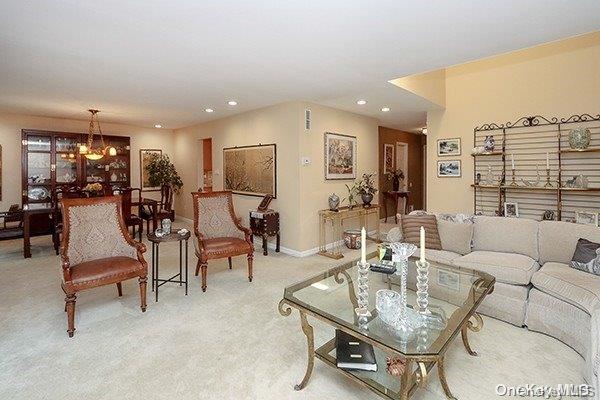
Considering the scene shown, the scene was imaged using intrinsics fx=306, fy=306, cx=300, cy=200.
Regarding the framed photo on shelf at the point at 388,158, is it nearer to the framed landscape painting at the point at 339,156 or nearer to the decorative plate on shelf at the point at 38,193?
the framed landscape painting at the point at 339,156

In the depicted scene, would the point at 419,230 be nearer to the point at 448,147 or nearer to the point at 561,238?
the point at 561,238

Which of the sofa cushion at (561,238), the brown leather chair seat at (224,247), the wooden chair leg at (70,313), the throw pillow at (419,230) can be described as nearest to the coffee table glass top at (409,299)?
the throw pillow at (419,230)

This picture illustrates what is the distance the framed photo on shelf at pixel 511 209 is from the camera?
182 inches

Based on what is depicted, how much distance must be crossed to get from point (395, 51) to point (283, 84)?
1.55 meters

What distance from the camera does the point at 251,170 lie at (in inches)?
227

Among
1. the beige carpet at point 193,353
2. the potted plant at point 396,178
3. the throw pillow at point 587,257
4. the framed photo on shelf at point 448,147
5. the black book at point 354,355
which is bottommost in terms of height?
the beige carpet at point 193,353

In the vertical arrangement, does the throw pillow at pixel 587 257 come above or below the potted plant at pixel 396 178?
below

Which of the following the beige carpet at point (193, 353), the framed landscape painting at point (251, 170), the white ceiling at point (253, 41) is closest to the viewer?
the beige carpet at point (193, 353)

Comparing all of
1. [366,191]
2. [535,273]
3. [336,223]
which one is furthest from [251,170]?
[535,273]

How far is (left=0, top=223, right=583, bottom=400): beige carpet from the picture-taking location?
192 centimetres

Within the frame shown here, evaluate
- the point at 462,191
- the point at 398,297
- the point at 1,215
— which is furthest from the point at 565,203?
the point at 1,215

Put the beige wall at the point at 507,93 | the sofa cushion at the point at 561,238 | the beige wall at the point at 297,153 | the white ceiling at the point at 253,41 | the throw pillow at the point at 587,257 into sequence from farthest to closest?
1. the beige wall at the point at 297,153
2. the beige wall at the point at 507,93
3. the sofa cushion at the point at 561,238
4. the throw pillow at the point at 587,257
5. the white ceiling at the point at 253,41

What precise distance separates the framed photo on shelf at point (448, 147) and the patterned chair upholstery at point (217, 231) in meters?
3.68

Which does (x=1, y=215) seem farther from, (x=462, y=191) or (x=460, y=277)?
(x=462, y=191)
